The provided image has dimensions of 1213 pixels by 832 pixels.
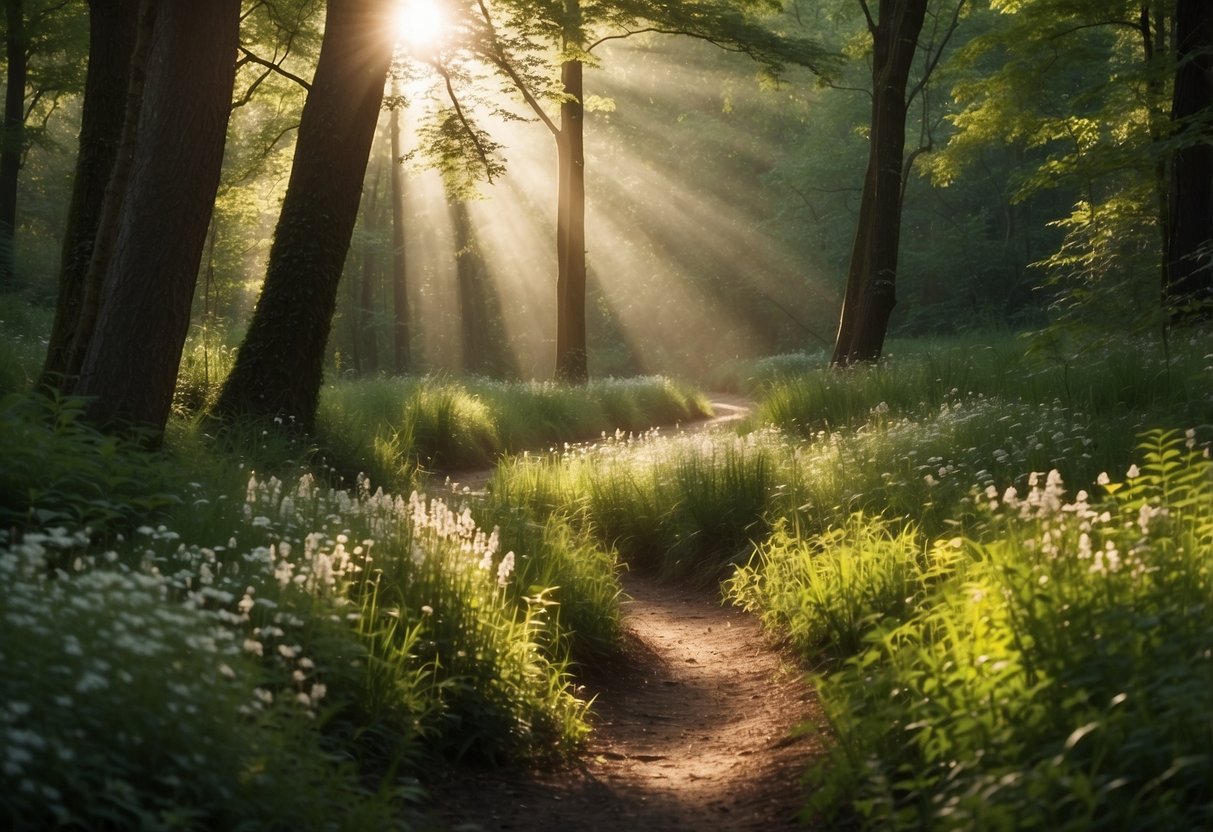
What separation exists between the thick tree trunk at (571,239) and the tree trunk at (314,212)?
1195cm

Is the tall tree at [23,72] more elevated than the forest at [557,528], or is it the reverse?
the tall tree at [23,72]

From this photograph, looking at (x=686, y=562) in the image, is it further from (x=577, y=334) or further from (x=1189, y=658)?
(x=577, y=334)

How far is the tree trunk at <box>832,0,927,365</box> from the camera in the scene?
16859mm

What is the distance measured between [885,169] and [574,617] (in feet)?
40.1

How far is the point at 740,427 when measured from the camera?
15.2 metres

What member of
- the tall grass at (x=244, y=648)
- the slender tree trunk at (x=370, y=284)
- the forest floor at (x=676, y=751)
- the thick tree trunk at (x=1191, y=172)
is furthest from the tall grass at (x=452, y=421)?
the slender tree trunk at (x=370, y=284)

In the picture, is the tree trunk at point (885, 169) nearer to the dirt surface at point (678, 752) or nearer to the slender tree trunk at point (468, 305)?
the dirt surface at point (678, 752)

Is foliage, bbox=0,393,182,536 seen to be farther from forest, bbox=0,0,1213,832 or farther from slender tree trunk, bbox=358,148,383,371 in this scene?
slender tree trunk, bbox=358,148,383,371

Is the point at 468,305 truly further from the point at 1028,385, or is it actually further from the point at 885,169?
the point at 1028,385

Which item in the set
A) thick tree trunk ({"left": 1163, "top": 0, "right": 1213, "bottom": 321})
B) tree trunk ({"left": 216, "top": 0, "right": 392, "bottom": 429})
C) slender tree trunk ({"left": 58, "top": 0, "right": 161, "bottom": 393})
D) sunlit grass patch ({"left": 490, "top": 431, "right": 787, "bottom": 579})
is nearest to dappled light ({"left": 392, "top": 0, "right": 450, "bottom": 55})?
tree trunk ({"left": 216, "top": 0, "right": 392, "bottom": 429})

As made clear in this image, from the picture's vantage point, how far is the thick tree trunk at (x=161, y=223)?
294 inches

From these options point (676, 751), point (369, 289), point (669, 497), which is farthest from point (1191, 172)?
point (369, 289)

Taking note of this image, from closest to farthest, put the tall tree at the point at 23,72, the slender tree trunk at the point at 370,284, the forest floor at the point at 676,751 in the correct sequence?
1. the forest floor at the point at 676,751
2. the tall tree at the point at 23,72
3. the slender tree trunk at the point at 370,284

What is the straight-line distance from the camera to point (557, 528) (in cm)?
813
